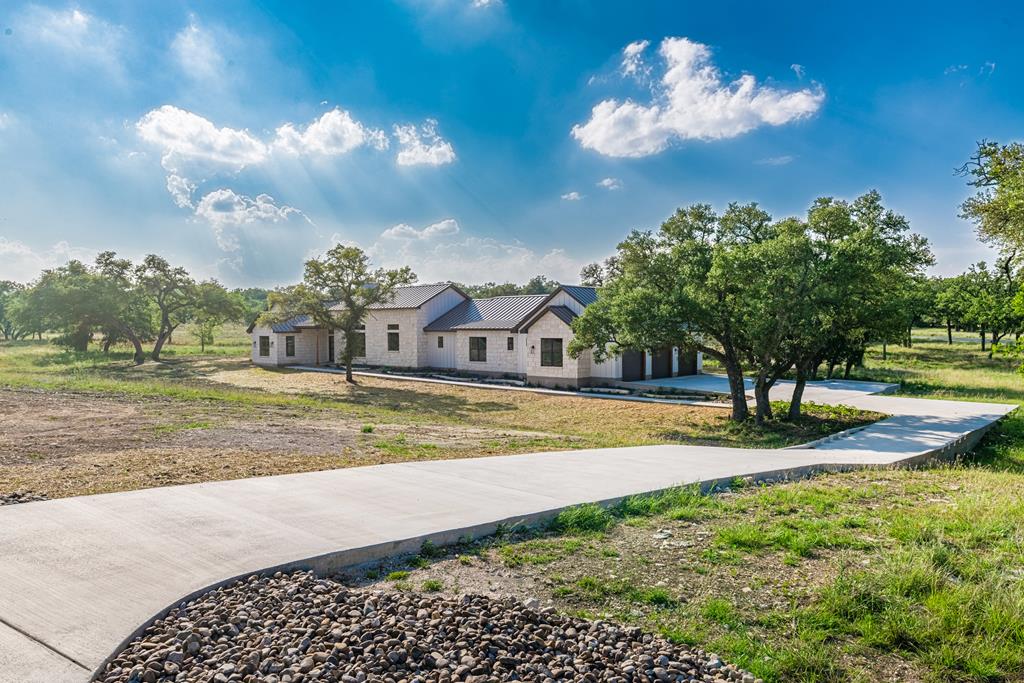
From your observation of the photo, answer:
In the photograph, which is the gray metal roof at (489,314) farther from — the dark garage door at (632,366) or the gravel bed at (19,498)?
the gravel bed at (19,498)

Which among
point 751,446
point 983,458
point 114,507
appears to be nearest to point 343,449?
point 114,507

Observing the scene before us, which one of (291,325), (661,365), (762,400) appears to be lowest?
(762,400)

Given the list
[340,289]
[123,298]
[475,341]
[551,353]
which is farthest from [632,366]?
[123,298]

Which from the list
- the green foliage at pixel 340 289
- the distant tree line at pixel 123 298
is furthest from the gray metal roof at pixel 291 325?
the green foliage at pixel 340 289

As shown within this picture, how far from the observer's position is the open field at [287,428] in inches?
309

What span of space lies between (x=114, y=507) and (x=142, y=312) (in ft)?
124

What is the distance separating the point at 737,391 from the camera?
1662 centimetres

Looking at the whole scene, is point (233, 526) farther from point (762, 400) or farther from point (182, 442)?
point (762, 400)

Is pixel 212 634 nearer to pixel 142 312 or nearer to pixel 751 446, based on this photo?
pixel 751 446

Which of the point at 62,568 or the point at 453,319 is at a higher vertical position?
the point at 453,319

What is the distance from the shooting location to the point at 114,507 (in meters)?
5.62

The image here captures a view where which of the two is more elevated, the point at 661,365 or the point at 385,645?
the point at 661,365

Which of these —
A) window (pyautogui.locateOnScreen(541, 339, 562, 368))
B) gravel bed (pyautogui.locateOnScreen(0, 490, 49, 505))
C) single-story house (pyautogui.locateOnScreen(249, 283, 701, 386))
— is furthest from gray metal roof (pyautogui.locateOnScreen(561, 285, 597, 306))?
gravel bed (pyautogui.locateOnScreen(0, 490, 49, 505))

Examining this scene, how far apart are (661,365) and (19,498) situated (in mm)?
22608
